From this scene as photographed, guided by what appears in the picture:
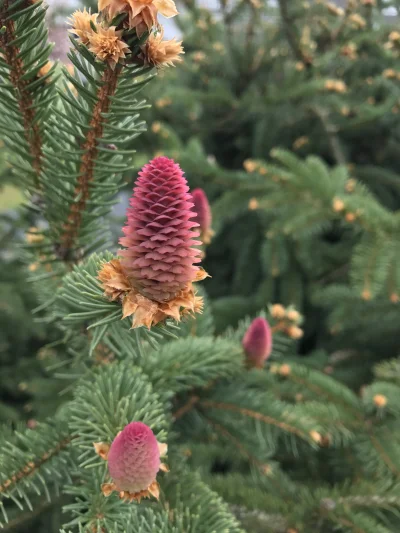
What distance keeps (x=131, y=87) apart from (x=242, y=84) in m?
1.03

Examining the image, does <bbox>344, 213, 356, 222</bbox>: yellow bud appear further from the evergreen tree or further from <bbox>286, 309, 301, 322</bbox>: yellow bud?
<bbox>286, 309, 301, 322</bbox>: yellow bud

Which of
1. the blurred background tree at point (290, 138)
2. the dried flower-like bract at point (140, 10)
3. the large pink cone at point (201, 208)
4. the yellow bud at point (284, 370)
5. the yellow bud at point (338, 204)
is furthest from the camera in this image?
the blurred background tree at point (290, 138)

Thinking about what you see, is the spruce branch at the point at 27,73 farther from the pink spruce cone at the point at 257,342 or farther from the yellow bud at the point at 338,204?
the yellow bud at the point at 338,204

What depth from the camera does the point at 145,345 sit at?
1.56 ft

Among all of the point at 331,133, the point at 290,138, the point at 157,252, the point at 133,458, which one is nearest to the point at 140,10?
the point at 157,252

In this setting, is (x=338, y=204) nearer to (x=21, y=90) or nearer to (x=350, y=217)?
(x=350, y=217)

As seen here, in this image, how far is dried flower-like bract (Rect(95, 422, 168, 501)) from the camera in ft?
0.93

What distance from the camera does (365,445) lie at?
581 mm

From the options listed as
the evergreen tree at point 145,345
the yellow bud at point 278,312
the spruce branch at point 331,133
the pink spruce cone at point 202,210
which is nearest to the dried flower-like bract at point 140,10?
the evergreen tree at point 145,345

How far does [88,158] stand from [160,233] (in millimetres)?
101

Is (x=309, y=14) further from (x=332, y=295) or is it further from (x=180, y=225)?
(x=180, y=225)

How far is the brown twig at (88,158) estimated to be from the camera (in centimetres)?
28

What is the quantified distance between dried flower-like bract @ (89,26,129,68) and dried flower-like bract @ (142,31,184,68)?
16mm

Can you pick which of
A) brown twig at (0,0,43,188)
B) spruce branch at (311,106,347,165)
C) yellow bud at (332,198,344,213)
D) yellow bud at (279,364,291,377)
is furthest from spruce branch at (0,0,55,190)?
spruce branch at (311,106,347,165)
